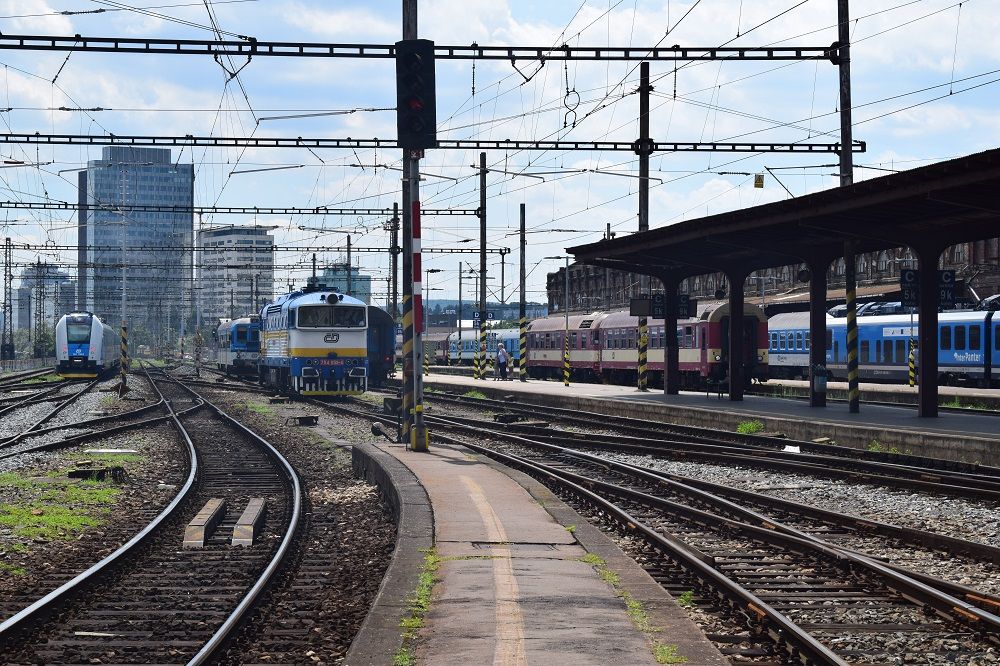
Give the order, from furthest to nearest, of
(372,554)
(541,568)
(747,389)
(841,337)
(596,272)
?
(596,272)
(841,337)
(747,389)
(372,554)
(541,568)

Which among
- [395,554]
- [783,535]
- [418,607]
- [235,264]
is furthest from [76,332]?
[418,607]

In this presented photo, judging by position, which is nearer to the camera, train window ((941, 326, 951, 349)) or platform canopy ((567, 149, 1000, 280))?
platform canopy ((567, 149, 1000, 280))

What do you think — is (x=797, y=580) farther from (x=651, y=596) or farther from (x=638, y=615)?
(x=638, y=615)

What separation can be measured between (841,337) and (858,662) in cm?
3972

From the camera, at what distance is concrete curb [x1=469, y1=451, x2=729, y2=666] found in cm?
638

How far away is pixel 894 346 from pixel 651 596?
37161mm

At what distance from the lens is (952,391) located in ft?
110

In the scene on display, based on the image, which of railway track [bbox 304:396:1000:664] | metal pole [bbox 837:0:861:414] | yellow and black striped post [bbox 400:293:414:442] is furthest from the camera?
metal pole [bbox 837:0:861:414]

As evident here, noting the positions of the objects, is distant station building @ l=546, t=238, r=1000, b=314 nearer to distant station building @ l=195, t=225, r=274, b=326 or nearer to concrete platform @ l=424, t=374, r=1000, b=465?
concrete platform @ l=424, t=374, r=1000, b=465

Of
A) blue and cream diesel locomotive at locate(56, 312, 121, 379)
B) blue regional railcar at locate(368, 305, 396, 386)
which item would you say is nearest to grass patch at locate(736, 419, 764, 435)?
blue regional railcar at locate(368, 305, 396, 386)

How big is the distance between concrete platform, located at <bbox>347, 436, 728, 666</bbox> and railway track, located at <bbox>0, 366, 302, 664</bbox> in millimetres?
1211

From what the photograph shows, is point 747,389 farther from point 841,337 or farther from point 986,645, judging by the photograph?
point 986,645

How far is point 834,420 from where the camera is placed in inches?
887

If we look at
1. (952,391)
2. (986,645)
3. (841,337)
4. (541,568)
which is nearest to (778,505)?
(541,568)
